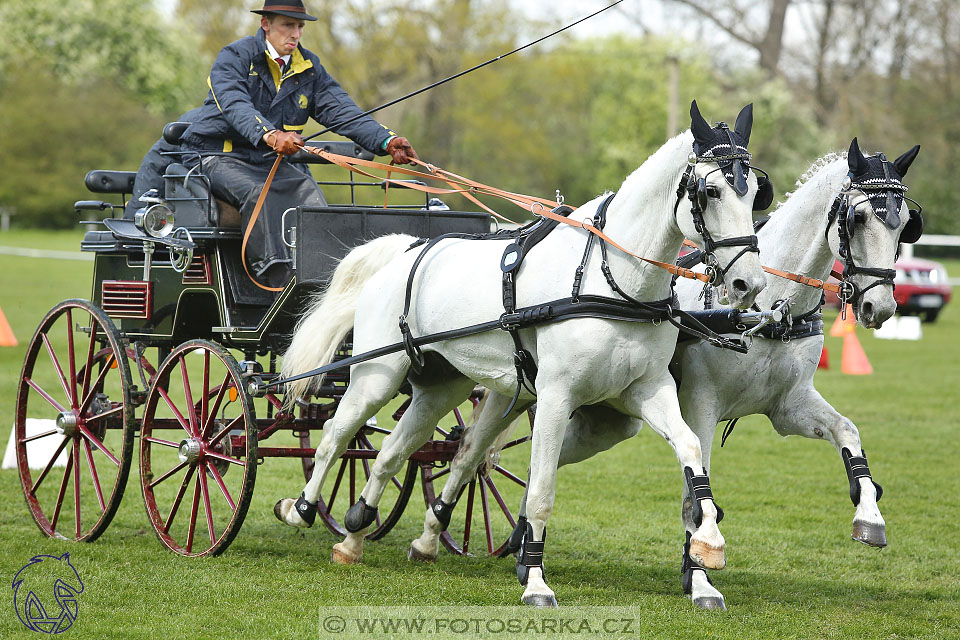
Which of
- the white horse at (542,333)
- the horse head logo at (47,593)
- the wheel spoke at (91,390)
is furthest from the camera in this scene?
the wheel spoke at (91,390)

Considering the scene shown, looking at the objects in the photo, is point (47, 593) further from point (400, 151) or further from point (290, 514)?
point (400, 151)

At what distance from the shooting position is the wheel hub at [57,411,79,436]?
6.39m

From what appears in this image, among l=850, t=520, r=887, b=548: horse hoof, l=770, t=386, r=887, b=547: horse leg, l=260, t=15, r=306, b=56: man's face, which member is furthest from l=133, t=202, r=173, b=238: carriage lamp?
l=850, t=520, r=887, b=548: horse hoof

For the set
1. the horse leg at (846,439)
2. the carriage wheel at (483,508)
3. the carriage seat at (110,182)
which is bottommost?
the carriage wheel at (483,508)

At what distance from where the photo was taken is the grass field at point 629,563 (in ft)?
15.7

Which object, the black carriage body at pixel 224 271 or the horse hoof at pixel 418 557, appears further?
the horse hoof at pixel 418 557

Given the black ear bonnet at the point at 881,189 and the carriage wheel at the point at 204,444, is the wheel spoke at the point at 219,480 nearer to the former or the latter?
the carriage wheel at the point at 204,444

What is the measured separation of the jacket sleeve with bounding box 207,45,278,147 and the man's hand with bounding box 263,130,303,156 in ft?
0.33

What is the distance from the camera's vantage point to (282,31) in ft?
20.6

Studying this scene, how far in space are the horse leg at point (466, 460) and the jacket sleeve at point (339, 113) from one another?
153 cm

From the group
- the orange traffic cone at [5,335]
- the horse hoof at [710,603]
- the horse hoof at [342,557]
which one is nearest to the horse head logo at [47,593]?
the horse hoof at [342,557]

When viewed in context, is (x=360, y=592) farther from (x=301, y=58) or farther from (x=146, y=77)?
(x=146, y=77)

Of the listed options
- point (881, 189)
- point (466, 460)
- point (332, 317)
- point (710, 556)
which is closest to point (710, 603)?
point (710, 556)

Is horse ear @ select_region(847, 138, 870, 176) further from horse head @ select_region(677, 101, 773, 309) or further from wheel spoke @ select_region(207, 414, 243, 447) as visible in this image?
wheel spoke @ select_region(207, 414, 243, 447)
